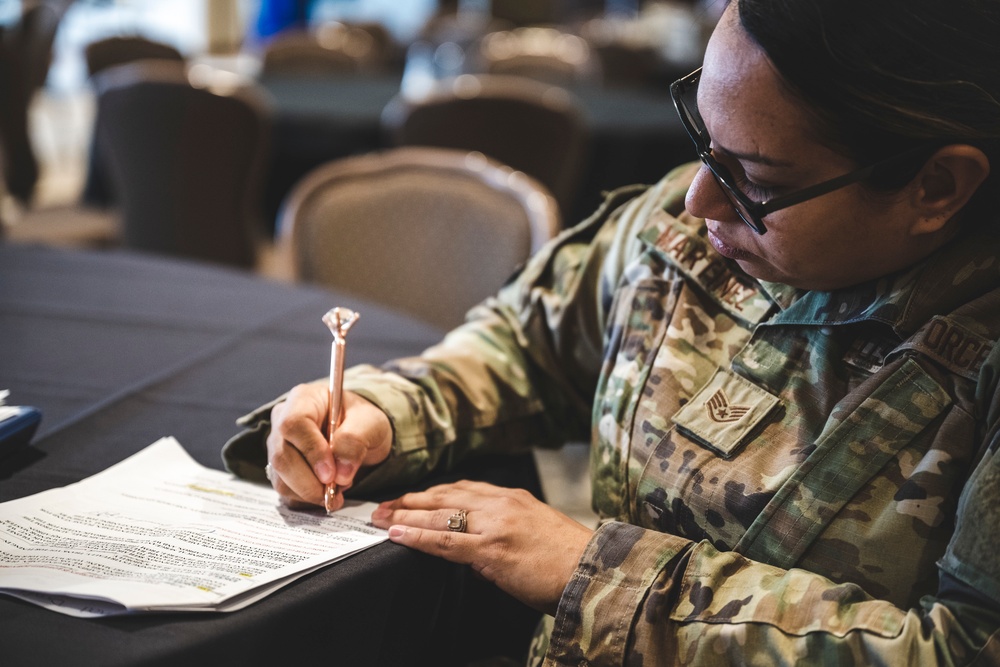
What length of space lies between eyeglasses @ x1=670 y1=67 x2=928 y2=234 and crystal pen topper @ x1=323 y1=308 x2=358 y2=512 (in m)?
0.36

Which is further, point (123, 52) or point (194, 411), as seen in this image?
point (123, 52)

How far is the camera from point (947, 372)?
79cm

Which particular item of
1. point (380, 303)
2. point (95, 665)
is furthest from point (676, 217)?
point (380, 303)

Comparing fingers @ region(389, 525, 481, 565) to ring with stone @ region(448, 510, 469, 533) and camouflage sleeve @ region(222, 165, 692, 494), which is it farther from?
camouflage sleeve @ region(222, 165, 692, 494)

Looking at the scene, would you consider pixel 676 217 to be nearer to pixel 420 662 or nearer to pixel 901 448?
pixel 901 448

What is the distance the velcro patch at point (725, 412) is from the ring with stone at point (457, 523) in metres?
0.21

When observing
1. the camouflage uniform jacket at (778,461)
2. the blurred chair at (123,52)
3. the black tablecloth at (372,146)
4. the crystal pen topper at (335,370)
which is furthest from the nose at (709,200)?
the blurred chair at (123,52)

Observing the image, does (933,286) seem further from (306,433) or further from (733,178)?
(306,433)

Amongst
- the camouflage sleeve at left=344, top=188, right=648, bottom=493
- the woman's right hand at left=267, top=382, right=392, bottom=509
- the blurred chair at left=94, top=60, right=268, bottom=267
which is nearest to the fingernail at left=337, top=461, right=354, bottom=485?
the woman's right hand at left=267, top=382, right=392, bottom=509

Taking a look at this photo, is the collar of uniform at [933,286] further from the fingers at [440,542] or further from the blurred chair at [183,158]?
the blurred chair at [183,158]

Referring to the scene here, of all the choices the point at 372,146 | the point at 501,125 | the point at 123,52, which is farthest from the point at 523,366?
the point at 123,52

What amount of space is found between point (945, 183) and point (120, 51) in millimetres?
4027

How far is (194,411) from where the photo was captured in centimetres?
113

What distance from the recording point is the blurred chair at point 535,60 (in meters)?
4.92
